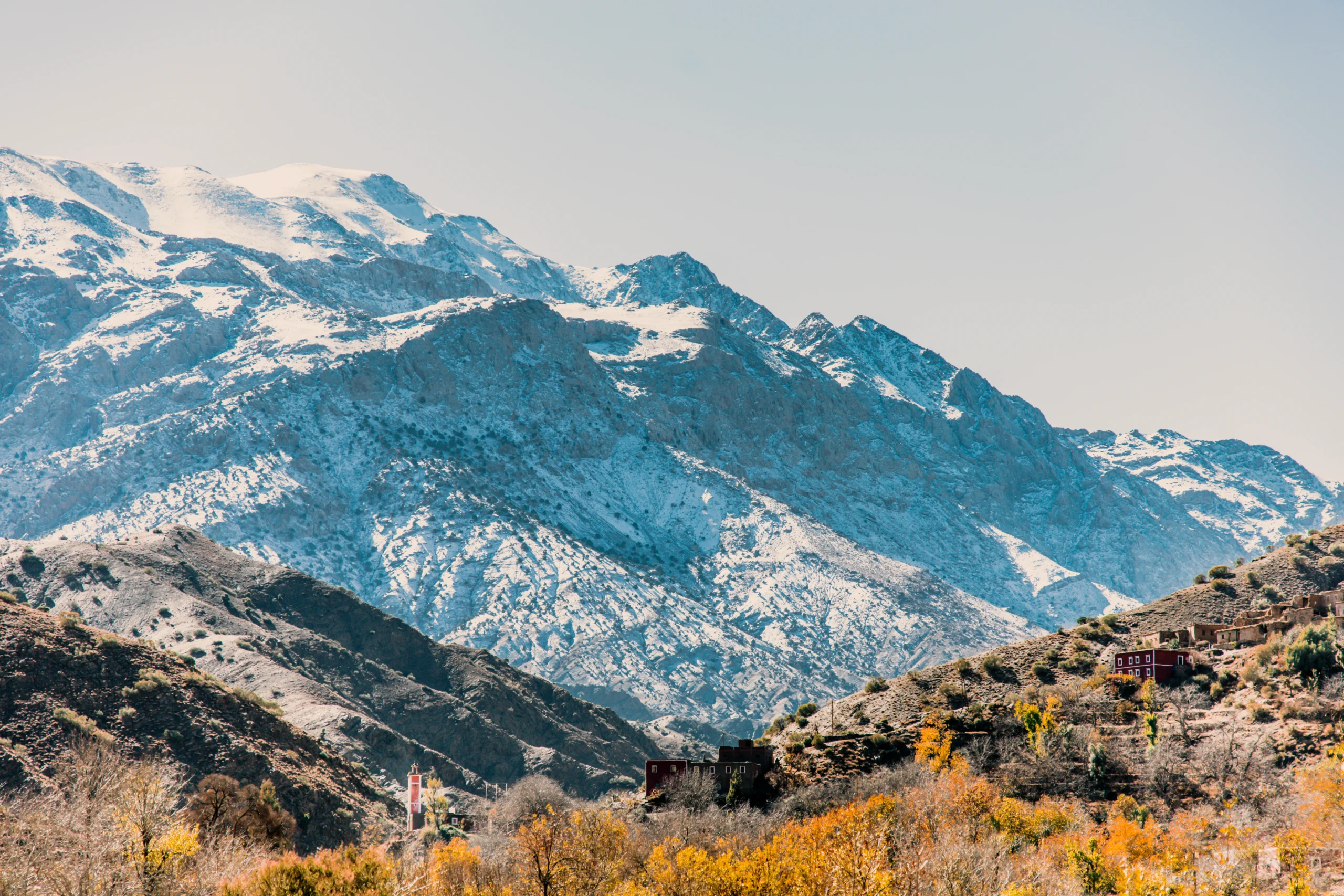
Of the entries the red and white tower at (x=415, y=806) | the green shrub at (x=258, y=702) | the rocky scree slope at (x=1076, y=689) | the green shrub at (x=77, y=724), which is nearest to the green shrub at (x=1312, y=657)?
the rocky scree slope at (x=1076, y=689)

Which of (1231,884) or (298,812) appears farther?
(298,812)

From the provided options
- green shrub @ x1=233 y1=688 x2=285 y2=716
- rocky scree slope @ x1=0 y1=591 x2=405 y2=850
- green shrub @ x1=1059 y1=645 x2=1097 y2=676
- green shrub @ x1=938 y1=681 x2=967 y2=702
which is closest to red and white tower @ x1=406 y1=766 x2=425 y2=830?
rocky scree slope @ x1=0 y1=591 x2=405 y2=850

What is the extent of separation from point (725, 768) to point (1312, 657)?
30.8 meters

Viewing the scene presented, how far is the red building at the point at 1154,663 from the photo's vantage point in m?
67.6

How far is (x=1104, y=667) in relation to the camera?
7312cm

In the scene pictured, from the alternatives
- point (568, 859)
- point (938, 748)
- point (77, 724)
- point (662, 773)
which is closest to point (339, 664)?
point (77, 724)

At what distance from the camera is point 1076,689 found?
69812mm

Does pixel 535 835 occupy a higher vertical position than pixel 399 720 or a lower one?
higher

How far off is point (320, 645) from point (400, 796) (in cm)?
4028

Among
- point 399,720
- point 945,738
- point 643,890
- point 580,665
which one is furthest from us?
point 580,665

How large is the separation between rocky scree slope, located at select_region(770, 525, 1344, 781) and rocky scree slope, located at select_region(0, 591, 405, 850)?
94.9 feet

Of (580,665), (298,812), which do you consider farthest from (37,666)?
(580,665)

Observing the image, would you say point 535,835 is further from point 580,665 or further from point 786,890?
point 580,665

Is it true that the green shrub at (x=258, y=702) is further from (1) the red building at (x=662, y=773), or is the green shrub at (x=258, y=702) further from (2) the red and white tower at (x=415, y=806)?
(1) the red building at (x=662, y=773)
